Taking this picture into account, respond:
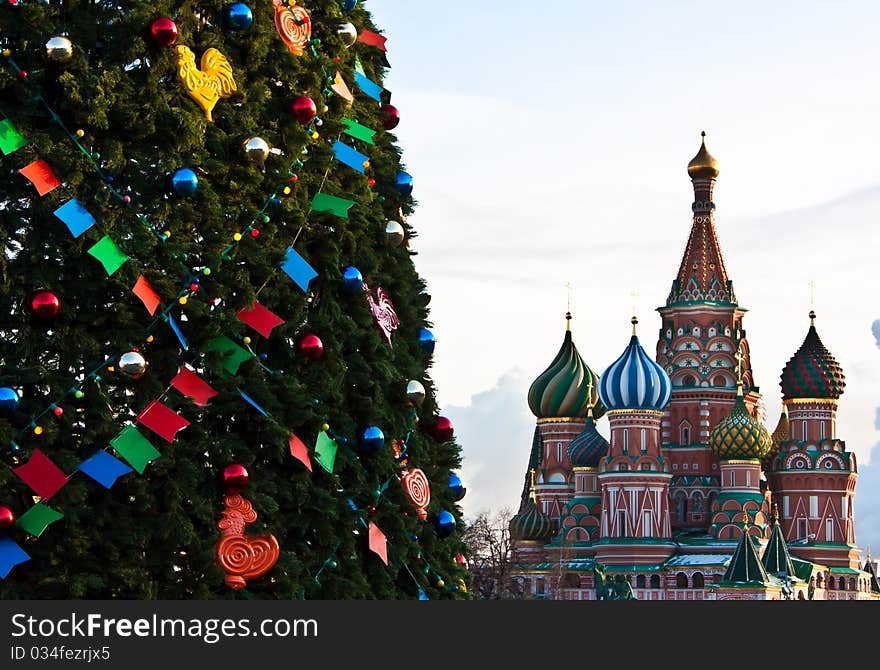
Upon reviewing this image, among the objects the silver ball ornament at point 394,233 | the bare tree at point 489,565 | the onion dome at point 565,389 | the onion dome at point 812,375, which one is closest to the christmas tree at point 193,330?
the silver ball ornament at point 394,233

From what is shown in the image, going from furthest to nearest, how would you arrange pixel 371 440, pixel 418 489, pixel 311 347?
pixel 418 489 < pixel 371 440 < pixel 311 347

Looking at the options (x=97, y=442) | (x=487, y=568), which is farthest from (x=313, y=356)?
(x=487, y=568)

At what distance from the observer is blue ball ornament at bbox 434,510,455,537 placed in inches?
258

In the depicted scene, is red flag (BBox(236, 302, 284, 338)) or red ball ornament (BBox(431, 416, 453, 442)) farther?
red ball ornament (BBox(431, 416, 453, 442))

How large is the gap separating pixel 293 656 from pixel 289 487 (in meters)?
0.91

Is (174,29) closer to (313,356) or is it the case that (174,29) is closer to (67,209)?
(67,209)

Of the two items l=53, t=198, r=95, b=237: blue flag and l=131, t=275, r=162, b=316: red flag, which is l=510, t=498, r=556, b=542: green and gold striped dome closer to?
l=131, t=275, r=162, b=316: red flag

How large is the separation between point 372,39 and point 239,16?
107 cm

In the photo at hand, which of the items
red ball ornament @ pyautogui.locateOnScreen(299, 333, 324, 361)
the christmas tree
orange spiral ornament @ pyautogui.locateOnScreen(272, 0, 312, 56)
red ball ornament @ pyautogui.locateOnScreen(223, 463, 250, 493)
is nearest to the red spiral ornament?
the christmas tree

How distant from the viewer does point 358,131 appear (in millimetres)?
6648

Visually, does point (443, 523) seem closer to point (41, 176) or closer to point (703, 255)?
point (41, 176)

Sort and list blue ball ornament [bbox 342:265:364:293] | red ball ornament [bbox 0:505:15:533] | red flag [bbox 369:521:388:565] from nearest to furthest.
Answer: red ball ornament [bbox 0:505:15:533], red flag [bbox 369:521:388:565], blue ball ornament [bbox 342:265:364:293]

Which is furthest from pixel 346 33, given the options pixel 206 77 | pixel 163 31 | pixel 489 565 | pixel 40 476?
pixel 489 565

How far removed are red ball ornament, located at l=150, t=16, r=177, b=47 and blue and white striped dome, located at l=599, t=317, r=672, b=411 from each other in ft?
143
